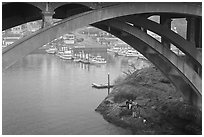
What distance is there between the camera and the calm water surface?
57.7 ft

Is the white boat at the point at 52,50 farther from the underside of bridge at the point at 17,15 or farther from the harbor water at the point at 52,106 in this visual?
the underside of bridge at the point at 17,15

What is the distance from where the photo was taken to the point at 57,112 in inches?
814

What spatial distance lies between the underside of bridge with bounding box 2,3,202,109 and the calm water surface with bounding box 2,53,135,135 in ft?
21.4

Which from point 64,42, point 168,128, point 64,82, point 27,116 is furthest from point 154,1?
point 64,42

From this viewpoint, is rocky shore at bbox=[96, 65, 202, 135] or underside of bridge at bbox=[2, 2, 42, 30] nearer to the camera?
underside of bridge at bbox=[2, 2, 42, 30]

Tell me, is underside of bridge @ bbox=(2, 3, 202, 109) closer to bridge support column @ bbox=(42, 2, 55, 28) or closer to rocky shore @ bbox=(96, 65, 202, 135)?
bridge support column @ bbox=(42, 2, 55, 28)

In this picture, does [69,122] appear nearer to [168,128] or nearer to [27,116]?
[27,116]

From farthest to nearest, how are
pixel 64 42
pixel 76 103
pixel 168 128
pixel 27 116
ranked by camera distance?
1. pixel 64 42
2. pixel 76 103
3. pixel 27 116
4. pixel 168 128

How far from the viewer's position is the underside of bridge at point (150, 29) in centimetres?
716

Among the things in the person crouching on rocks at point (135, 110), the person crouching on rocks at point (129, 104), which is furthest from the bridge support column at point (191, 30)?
the person crouching on rocks at point (129, 104)

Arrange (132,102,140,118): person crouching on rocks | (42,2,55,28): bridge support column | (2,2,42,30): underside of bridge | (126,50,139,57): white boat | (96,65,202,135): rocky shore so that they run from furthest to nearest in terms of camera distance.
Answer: (126,50,139,57): white boat
(132,102,140,118): person crouching on rocks
(96,65,202,135): rocky shore
(2,2,42,30): underside of bridge
(42,2,55,28): bridge support column

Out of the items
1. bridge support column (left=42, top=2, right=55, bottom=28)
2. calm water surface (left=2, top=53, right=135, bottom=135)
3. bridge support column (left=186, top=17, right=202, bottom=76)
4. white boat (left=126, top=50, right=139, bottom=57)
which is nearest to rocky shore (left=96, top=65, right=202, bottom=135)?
calm water surface (left=2, top=53, right=135, bottom=135)

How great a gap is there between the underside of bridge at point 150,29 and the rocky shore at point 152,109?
3180mm

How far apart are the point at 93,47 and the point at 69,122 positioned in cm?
5426
